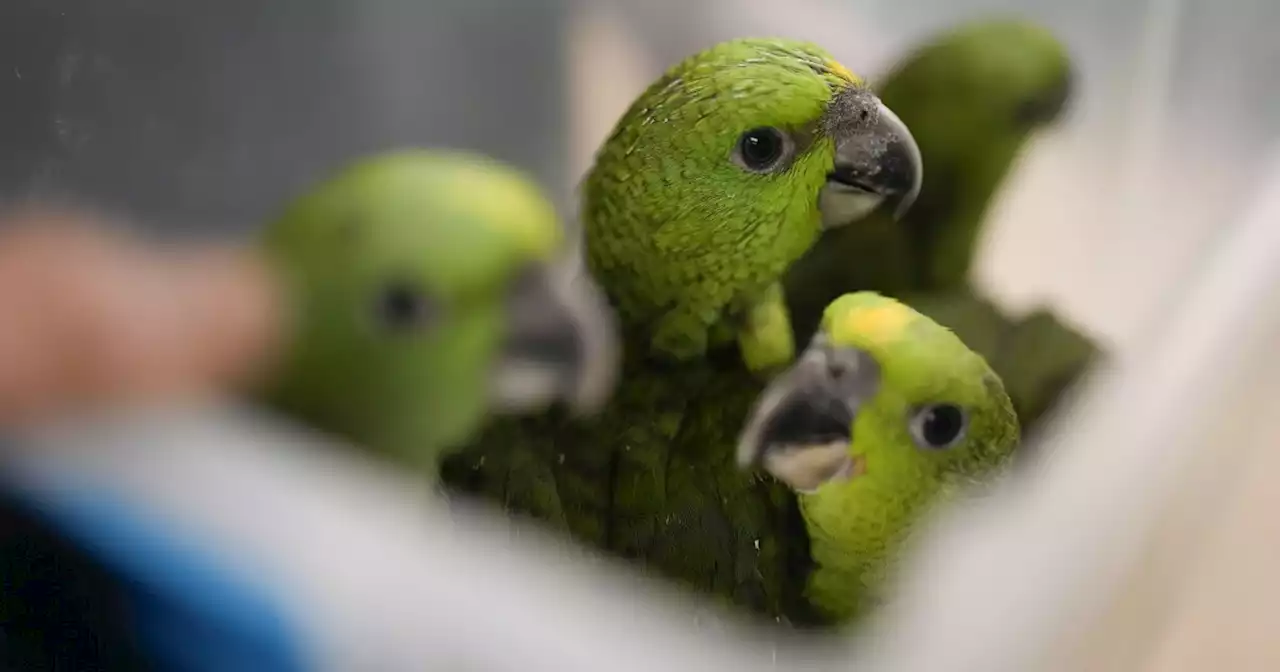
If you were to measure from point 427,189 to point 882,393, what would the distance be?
226 millimetres

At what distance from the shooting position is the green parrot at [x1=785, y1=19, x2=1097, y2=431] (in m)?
0.33

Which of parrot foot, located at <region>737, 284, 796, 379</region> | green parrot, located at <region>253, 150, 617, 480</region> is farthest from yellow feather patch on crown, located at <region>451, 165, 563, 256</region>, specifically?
parrot foot, located at <region>737, 284, 796, 379</region>

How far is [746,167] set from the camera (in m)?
0.33

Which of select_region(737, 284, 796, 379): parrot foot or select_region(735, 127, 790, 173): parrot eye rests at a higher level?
select_region(735, 127, 790, 173): parrot eye

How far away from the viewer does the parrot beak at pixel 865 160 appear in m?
0.32

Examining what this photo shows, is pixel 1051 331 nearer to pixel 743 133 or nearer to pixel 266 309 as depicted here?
pixel 743 133

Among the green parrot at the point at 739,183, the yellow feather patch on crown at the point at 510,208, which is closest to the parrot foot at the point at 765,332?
the green parrot at the point at 739,183

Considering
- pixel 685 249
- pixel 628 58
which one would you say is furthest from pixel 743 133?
pixel 628 58

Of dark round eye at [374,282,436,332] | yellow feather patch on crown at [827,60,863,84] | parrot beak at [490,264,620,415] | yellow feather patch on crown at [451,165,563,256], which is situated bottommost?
dark round eye at [374,282,436,332]

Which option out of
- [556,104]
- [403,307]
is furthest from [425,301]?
[556,104]

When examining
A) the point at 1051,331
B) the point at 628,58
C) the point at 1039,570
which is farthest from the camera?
the point at 628,58

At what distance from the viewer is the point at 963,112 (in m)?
0.40

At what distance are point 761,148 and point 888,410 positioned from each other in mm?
88

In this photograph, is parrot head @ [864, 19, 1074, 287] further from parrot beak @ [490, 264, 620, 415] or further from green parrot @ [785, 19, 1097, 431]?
parrot beak @ [490, 264, 620, 415]
